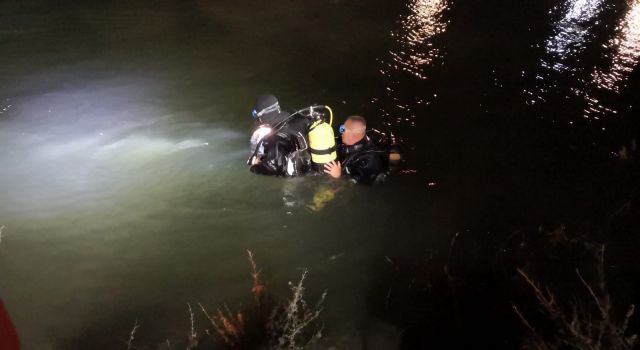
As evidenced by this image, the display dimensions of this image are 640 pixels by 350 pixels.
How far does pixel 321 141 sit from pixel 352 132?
446mm

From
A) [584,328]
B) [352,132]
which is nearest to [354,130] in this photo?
[352,132]

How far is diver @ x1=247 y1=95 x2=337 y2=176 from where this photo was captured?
16.1 feet

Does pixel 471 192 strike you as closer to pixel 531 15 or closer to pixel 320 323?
pixel 320 323

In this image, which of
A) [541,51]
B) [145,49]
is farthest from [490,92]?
[145,49]

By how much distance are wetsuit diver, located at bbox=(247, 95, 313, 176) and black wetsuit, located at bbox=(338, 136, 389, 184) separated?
19.2 inches

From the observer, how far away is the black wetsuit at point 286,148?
5.05 m

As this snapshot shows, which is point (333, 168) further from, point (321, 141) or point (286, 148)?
point (286, 148)

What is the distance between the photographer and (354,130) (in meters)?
5.03

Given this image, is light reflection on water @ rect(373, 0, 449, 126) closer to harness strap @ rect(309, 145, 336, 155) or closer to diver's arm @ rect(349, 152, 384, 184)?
diver's arm @ rect(349, 152, 384, 184)

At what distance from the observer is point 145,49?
11.6m

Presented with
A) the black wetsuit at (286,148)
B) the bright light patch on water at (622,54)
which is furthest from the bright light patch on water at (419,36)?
the black wetsuit at (286,148)

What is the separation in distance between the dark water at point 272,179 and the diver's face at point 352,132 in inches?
33.5

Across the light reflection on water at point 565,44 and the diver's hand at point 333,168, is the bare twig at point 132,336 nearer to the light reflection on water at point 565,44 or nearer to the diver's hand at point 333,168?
the diver's hand at point 333,168

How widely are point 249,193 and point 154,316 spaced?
2235 mm
